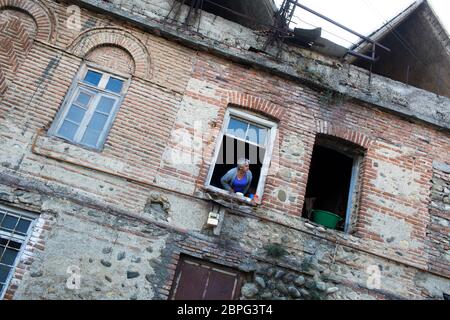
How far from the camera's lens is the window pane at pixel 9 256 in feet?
18.7

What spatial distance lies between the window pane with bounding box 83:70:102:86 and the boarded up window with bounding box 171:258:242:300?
3824 millimetres

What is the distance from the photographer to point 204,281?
6.25 metres

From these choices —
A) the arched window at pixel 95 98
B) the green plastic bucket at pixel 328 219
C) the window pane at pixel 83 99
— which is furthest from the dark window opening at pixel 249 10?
the green plastic bucket at pixel 328 219

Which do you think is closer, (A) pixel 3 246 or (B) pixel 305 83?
(A) pixel 3 246

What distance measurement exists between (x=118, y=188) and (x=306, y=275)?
365 centimetres

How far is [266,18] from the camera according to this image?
8938mm

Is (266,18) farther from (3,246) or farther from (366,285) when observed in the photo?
(3,246)

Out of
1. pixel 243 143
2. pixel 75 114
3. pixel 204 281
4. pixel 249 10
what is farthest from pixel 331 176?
pixel 75 114

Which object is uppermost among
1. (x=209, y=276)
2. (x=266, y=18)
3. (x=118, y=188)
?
(x=266, y=18)

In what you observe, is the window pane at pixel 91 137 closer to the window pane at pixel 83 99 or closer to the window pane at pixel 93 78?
the window pane at pixel 83 99

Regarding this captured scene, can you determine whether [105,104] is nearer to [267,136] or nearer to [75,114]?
[75,114]

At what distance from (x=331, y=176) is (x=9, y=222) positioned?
7986mm
